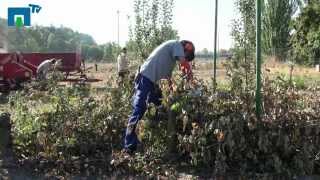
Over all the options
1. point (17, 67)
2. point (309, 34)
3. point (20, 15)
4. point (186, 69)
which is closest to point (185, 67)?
point (186, 69)

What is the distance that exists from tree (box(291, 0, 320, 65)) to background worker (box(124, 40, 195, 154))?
34.4 meters

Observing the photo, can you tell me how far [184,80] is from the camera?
7273 mm

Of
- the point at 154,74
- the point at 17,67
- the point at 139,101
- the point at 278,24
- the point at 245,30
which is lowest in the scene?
the point at 139,101

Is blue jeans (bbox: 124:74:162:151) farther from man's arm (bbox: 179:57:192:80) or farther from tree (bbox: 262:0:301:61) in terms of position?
tree (bbox: 262:0:301:61)

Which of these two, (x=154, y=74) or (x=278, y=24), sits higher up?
(x=278, y=24)

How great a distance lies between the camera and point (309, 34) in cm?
4281

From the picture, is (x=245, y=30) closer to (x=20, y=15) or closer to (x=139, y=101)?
(x=139, y=101)

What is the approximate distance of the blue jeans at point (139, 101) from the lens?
727 centimetres

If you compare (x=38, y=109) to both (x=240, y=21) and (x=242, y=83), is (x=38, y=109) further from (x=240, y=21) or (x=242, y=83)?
(x=240, y=21)

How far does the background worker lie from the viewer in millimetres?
7289

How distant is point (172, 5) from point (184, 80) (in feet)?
22.9

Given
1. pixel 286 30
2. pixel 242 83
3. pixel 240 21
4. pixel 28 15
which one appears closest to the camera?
pixel 242 83

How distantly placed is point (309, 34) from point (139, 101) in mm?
37290

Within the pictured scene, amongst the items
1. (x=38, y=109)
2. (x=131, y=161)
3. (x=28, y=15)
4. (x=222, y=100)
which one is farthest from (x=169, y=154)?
Answer: (x=28, y=15)
